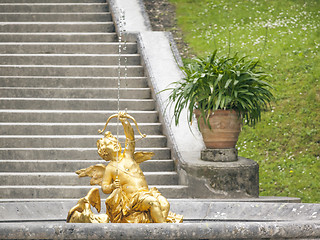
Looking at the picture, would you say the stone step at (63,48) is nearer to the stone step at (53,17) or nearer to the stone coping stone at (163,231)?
the stone step at (53,17)

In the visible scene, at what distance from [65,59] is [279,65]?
3.64m

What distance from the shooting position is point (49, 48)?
963 cm

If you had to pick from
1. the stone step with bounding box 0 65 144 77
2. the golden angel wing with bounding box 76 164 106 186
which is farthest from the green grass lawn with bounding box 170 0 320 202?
the golden angel wing with bounding box 76 164 106 186

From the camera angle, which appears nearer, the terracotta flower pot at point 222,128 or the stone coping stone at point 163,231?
the stone coping stone at point 163,231

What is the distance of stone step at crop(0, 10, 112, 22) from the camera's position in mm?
10742

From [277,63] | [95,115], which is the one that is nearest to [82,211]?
[95,115]

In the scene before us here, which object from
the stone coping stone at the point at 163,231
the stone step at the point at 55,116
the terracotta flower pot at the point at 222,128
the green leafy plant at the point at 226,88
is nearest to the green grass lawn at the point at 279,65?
the green leafy plant at the point at 226,88

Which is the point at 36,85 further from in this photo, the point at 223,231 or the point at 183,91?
the point at 223,231

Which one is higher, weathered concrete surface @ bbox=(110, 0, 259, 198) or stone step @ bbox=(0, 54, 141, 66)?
stone step @ bbox=(0, 54, 141, 66)

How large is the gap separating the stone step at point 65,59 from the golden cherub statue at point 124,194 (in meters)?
5.52

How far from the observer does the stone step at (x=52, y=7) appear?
11055 mm

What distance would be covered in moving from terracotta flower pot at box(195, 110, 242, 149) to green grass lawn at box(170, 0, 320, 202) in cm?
75

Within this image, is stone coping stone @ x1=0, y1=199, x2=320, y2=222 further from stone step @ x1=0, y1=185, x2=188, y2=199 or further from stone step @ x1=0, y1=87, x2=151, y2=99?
stone step @ x1=0, y1=87, x2=151, y2=99

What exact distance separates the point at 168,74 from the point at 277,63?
2.56 metres
